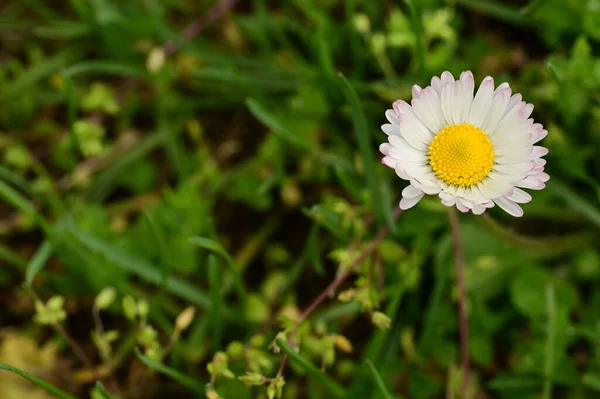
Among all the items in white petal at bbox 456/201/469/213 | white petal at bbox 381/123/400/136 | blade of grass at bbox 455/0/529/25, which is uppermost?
blade of grass at bbox 455/0/529/25

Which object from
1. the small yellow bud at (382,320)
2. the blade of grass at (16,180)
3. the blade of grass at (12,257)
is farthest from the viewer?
the blade of grass at (16,180)

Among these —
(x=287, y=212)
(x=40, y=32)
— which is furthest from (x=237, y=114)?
(x=40, y=32)

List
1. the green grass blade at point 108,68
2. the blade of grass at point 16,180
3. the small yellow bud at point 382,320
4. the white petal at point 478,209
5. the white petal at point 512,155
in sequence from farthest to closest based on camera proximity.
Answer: the blade of grass at point 16,180 < the green grass blade at point 108,68 < the small yellow bud at point 382,320 < the white petal at point 512,155 < the white petal at point 478,209

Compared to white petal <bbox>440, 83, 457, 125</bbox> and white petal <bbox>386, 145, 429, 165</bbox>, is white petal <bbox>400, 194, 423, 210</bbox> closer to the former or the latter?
white petal <bbox>386, 145, 429, 165</bbox>

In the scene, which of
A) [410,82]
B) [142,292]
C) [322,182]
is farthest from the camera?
[322,182]

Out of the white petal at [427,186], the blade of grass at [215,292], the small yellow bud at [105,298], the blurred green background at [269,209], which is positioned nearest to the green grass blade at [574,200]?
the blurred green background at [269,209]

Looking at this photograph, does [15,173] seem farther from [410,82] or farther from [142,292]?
[410,82]

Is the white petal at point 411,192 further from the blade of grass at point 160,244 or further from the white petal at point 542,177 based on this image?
the blade of grass at point 160,244

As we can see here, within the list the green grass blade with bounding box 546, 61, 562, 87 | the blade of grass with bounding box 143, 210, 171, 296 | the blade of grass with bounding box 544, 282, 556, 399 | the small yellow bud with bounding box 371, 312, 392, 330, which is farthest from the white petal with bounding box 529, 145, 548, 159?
the blade of grass with bounding box 143, 210, 171, 296
